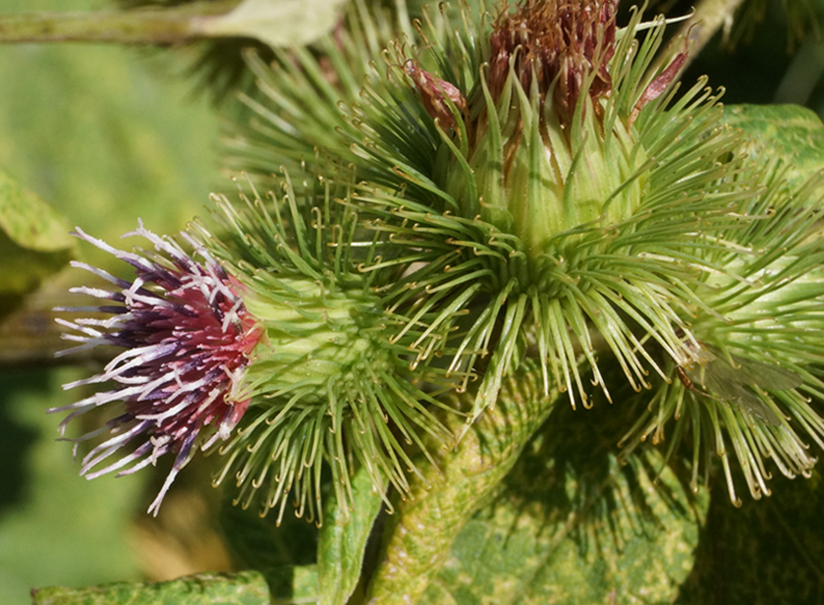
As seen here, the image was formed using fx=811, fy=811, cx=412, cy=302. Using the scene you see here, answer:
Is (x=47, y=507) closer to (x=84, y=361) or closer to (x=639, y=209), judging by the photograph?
(x=84, y=361)

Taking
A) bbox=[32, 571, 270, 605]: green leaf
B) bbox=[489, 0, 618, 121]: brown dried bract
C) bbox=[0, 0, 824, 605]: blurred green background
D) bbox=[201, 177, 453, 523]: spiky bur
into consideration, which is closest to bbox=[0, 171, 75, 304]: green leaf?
bbox=[201, 177, 453, 523]: spiky bur

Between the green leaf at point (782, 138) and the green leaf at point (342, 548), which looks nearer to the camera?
the green leaf at point (342, 548)

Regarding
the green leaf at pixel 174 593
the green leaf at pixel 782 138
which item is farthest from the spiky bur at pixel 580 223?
the green leaf at pixel 174 593

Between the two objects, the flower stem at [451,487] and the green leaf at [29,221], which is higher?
the green leaf at [29,221]

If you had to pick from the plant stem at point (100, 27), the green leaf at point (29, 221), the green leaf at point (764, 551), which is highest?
the plant stem at point (100, 27)

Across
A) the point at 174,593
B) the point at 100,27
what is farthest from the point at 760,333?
the point at 100,27

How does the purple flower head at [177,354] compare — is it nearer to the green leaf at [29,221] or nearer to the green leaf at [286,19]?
the green leaf at [29,221]

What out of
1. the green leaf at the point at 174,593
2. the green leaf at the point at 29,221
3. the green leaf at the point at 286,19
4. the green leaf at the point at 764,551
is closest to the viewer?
the green leaf at the point at 174,593

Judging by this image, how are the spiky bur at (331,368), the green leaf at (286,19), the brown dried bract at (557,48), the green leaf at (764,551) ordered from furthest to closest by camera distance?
the green leaf at (286,19)
the green leaf at (764,551)
the spiky bur at (331,368)
the brown dried bract at (557,48)
